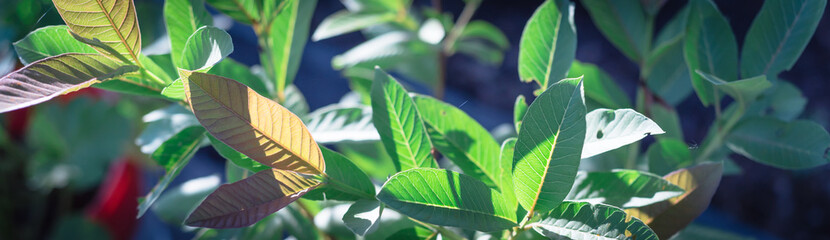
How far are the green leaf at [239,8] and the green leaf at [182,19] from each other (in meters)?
0.02

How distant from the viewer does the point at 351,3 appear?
1.88ft

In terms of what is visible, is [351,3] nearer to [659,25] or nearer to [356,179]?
[356,179]

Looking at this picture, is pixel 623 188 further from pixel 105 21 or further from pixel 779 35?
pixel 105 21

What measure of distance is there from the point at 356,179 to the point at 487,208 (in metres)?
0.07

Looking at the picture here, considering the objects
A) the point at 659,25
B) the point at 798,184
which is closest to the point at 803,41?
the point at 798,184

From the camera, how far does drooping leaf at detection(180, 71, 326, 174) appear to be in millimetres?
220

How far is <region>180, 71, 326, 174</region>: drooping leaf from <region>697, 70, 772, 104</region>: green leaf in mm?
195

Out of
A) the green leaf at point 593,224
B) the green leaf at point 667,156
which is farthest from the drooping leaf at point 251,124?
the green leaf at point 667,156

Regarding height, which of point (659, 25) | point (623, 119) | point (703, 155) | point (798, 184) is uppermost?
point (623, 119)

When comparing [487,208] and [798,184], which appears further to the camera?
[798,184]

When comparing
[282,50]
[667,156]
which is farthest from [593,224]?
[282,50]

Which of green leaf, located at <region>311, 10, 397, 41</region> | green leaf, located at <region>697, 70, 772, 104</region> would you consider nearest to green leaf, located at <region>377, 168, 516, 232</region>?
green leaf, located at <region>697, 70, 772, 104</region>

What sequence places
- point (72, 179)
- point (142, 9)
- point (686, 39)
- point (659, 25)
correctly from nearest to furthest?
1. point (686, 39)
2. point (142, 9)
3. point (72, 179)
4. point (659, 25)

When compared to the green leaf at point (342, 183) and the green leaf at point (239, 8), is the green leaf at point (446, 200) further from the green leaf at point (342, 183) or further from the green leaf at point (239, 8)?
the green leaf at point (239, 8)
